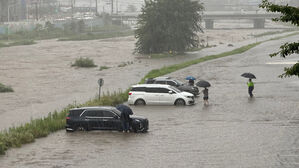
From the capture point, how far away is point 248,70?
64312mm

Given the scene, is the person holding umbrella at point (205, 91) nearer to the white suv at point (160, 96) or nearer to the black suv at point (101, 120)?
the white suv at point (160, 96)

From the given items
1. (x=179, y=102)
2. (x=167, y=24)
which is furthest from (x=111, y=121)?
(x=167, y=24)

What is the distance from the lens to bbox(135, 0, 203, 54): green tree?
87938 millimetres

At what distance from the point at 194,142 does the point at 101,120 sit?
16.2 feet

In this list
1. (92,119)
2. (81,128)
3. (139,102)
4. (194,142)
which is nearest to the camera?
(194,142)

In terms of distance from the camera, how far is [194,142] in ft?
86.2

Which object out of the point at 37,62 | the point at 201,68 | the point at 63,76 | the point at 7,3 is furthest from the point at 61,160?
the point at 7,3

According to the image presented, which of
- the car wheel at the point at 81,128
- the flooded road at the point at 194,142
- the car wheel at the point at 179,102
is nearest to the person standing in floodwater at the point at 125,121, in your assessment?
the flooded road at the point at 194,142

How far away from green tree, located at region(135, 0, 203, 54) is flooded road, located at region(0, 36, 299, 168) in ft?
157

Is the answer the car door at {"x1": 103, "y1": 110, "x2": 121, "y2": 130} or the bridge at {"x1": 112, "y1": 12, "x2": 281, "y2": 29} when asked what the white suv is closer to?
the car door at {"x1": 103, "y1": 110, "x2": 121, "y2": 130}

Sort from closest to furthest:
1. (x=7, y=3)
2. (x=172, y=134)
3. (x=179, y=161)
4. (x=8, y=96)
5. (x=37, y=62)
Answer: (x=179, y=161) < (x=172, y=134) < (x=8, y=96) < (x=37, y=62) < (x=7, y=3)

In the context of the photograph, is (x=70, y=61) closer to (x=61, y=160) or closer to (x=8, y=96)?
(x=8, y=96)

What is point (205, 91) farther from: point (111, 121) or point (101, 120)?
point (101, 120)

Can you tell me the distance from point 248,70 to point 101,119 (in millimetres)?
38525
